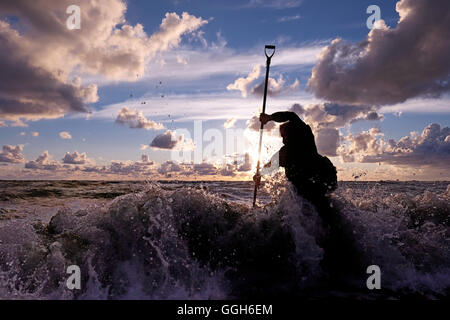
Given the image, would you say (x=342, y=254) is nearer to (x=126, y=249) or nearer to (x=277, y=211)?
(x=277, y=211)

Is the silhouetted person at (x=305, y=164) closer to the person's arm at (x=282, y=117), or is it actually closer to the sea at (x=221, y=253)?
the person's arm at (x=282, y=117)

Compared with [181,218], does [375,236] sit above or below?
below

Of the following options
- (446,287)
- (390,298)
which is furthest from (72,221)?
(446,287)

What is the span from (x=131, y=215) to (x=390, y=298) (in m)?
5.10

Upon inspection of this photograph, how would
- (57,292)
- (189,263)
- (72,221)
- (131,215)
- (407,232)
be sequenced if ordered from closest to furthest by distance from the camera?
1. (57,292)
2. (189,263)
3. (131,215)
4. (407,232)
5. (72,221)

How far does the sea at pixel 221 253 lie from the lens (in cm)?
501

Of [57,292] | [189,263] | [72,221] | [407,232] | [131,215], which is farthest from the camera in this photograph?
[72,221]

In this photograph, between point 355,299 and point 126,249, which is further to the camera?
point 126,249

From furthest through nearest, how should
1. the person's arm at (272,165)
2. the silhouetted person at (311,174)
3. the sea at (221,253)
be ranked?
Result: the person's arm at (272,165), the silhouetted person at (311,174), the sea at (221,253)

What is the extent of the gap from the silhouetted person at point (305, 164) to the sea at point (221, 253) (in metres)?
0.28

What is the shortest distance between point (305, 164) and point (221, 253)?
9.15ft

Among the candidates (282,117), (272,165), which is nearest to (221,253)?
(272,165)

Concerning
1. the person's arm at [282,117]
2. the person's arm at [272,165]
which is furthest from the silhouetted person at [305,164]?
the person's arm at [272,165]
